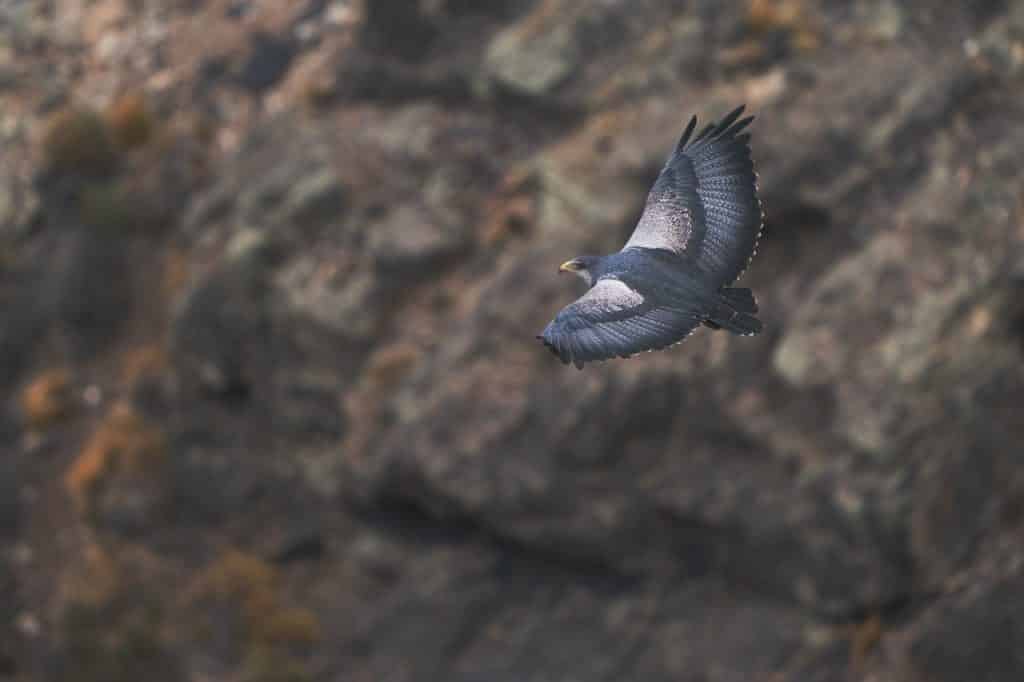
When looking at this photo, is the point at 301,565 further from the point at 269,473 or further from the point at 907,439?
the point at 907,439

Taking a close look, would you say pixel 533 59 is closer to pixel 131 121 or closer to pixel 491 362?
pixel 491 362

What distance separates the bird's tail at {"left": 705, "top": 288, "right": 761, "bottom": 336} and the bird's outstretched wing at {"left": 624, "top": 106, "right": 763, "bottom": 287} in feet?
2.13

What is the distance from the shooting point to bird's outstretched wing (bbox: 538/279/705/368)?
9.06m

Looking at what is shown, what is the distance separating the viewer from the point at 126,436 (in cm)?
2123

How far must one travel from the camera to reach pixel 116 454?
69.5 feet

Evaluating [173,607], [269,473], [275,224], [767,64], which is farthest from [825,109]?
[173,607]

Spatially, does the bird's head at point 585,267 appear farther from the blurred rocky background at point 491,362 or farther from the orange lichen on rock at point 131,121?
the orange lichen on rock at point 131,121

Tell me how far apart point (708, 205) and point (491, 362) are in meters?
7.89

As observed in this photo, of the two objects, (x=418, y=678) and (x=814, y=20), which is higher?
(x=814, y=20)

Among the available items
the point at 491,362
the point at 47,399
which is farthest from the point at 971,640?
the point at 47,399

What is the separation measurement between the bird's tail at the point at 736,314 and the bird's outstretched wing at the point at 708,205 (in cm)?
65

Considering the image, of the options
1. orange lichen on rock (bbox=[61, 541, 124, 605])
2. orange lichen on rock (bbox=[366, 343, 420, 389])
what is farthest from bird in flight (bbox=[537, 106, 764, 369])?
orange lichen on rock (bbox=[61, 541, 124, 605])

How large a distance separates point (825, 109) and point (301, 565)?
8.96 metres

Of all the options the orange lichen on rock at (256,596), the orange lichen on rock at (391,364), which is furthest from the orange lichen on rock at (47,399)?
the orange lichen on rock at (391,364)
